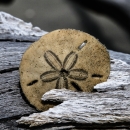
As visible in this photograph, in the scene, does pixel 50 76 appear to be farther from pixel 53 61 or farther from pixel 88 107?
pixel 88 107

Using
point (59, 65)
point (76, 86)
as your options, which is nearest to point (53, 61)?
point (59, 65)

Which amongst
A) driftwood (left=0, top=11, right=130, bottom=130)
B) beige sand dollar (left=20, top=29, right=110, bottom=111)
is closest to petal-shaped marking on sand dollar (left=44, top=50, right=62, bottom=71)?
beige sand dollar (left=20, top=29, right=110, bottom=111)

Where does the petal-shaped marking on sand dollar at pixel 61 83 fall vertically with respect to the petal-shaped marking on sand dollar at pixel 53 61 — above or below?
below

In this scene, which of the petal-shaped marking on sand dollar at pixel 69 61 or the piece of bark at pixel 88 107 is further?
the petal-shaped marking on sand dollar at pixel 69 61

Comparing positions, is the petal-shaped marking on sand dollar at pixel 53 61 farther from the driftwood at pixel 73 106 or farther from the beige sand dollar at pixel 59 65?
the driftwood at pixel 73 106

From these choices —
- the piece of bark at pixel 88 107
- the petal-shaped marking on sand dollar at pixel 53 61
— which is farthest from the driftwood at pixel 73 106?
the petal-shaped marking on sand dollar at pixel 53 61

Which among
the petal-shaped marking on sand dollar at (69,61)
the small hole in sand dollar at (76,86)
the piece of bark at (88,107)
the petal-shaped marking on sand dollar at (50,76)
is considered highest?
the petal-shaped marking on sand dollar at (69,61)

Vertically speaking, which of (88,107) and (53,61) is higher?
(53,61)

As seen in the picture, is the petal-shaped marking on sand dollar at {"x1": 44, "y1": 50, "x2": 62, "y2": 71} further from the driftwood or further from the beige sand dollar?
the driftwood
